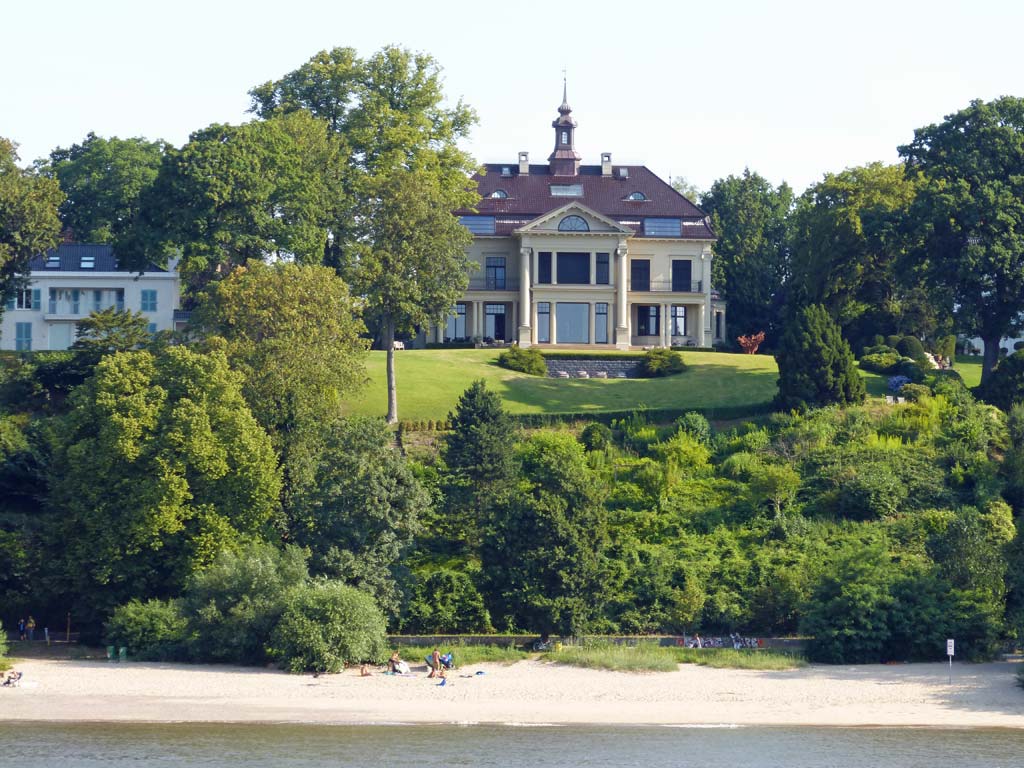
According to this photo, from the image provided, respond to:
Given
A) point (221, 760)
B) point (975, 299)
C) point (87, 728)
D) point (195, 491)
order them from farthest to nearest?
1. point (975, 299)
2. point (195, 491)
3. point (87, 728)
4. point (221, 760)

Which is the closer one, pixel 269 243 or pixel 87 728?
pixel 87 728

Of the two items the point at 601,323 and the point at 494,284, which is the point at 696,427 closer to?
the point at 601,323

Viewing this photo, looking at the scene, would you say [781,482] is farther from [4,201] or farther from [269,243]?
[4,201]

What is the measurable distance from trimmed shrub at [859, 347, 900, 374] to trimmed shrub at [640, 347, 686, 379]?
939 cm

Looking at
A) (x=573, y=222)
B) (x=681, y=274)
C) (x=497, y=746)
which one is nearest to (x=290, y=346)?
(x=497, y=746)

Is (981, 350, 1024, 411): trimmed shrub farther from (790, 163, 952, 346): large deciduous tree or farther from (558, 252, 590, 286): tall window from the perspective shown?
(558, 252, 590, 286): tall window

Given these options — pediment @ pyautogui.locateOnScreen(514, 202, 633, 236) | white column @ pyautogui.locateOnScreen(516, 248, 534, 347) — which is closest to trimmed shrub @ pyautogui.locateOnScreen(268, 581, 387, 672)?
white column @ pyautogui.locateOnScreen(516, 248, 534, 347)

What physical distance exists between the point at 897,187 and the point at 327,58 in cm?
3256

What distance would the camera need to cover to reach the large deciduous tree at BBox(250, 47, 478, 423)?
7356 centimetres

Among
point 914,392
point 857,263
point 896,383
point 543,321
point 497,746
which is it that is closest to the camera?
point 497,746

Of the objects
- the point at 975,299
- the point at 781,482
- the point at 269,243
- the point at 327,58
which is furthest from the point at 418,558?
the point at 327,58

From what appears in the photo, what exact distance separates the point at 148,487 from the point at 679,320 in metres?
50.3

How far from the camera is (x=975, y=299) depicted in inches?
2982

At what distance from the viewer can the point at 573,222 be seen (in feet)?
316
